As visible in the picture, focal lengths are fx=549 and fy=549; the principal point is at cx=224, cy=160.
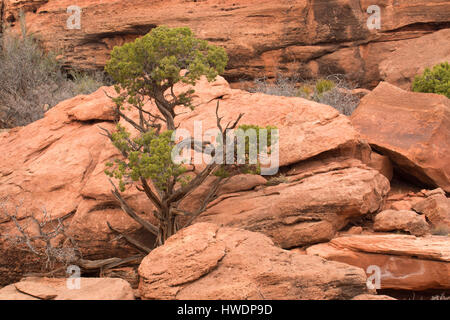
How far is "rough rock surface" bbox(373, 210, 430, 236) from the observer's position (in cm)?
638

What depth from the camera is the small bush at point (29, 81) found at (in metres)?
12.0

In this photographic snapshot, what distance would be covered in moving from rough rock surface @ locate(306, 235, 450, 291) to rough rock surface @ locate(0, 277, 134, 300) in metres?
2.15

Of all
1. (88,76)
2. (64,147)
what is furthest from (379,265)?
(88,76)

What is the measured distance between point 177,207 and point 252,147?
52.2 inches

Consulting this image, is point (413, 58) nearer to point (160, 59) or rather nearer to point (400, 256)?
point (160, 59)

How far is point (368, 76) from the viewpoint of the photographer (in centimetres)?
1269

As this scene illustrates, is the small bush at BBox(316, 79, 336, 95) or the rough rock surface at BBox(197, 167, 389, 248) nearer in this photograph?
the rough rock surface at BBox(197, 167, 389, 248)

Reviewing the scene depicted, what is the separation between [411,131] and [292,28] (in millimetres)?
5324

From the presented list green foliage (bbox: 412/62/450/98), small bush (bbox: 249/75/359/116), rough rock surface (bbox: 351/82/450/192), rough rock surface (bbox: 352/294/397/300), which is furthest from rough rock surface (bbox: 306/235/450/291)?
small bush (bbox: 249/75/359/116)

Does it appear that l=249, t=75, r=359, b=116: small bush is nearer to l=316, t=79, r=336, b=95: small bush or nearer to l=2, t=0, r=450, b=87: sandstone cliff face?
l=316, t=79, r=336, b=95: small bush

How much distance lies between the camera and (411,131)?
316 inches

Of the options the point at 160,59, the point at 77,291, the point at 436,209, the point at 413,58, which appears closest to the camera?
the point at 77,291

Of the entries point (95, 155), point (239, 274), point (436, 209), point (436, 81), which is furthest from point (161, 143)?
point (436, 81)
